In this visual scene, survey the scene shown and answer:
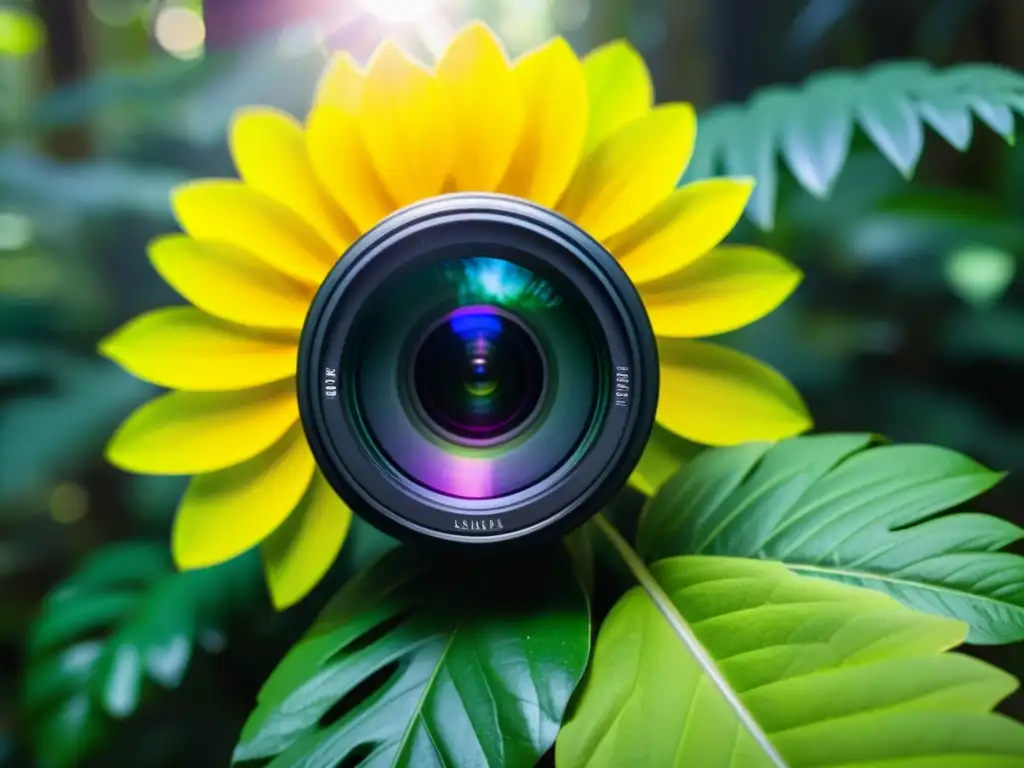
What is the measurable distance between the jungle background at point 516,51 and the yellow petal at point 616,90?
264 mm

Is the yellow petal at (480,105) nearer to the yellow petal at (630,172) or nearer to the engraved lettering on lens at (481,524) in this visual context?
the yellow petal at (630,172)

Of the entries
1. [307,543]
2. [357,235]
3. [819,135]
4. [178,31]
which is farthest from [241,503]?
[178,31]

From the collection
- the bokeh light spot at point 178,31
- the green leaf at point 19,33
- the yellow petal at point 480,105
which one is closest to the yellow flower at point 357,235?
the yellow petal at point 480,105

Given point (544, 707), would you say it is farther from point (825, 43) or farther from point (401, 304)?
point (825, 43)

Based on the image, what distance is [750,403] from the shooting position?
1.27ft

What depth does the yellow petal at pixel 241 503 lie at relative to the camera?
14.8 inches

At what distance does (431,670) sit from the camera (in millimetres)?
327

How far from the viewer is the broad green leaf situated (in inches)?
10.1

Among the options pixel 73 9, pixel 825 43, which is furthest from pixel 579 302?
pixel 73 9

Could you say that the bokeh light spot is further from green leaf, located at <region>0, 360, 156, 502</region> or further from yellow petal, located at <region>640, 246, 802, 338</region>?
yellow petal, located at <region>640, 246, 802, 338</region>

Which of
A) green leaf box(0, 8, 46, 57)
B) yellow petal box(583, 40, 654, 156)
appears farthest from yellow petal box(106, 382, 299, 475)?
green leaf box(0, 8, 46, 57)

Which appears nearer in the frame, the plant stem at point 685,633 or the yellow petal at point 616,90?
the plant stem at point 685,633

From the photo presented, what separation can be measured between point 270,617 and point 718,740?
1.02ft

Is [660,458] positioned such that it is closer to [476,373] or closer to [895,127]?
[476,373]
